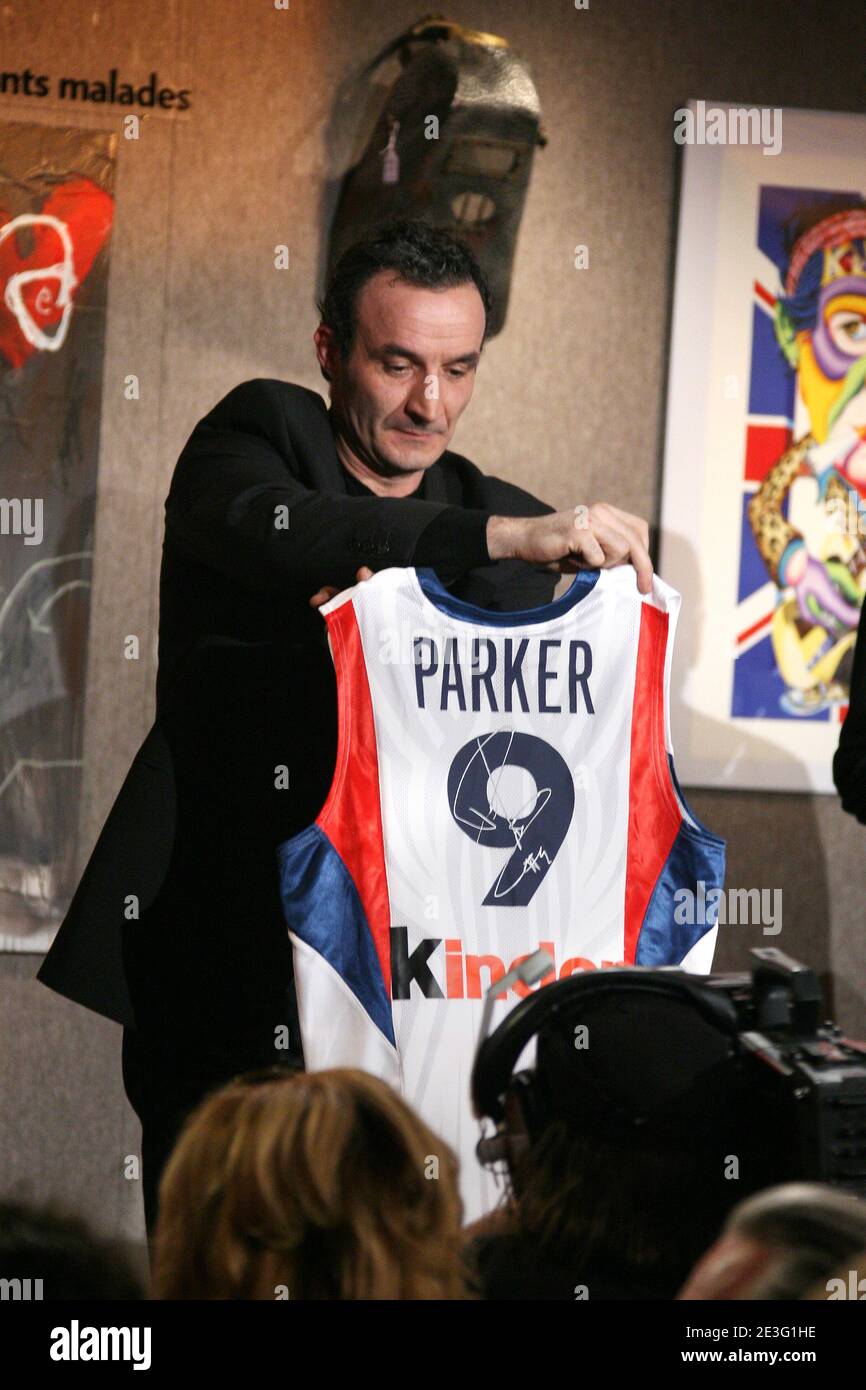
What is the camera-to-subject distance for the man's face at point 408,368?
1.98 m

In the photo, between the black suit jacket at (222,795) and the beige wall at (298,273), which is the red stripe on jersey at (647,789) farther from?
the beige wall at (298,273)

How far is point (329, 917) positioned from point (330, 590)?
1.35ft

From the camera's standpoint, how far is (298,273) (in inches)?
126

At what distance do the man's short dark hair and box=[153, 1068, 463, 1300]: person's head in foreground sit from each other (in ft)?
4.37

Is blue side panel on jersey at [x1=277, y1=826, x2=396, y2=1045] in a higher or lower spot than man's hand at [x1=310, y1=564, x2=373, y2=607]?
lower

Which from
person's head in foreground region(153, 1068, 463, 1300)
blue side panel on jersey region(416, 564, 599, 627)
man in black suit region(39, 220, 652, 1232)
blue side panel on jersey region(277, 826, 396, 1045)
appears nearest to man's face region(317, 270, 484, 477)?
man in black suit region(39, 220, 652, 1232)

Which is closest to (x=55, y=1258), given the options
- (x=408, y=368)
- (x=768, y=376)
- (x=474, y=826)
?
(x=474, y=826)

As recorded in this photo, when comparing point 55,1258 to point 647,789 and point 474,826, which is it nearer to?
point 474,826

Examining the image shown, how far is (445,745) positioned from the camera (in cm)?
181

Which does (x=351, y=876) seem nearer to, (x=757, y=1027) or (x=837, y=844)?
(x=757, y=1027)

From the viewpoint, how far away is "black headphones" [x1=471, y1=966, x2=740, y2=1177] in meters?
1.10

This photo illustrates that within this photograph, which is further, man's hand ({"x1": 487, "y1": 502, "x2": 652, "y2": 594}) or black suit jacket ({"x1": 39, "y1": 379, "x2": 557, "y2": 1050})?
black suit jacket ({"x1": 39, "y1": 379, "x2": 557, "y2": 1050})
